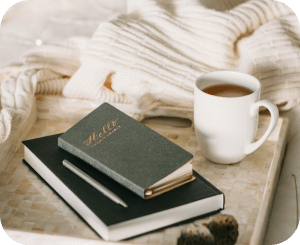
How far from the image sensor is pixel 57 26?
4.59 feet

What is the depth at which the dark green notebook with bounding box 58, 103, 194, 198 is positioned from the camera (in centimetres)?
71

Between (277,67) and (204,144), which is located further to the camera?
(277,67)

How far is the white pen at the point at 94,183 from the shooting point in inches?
27.7

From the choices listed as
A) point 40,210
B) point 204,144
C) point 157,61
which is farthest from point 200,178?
point 157,61

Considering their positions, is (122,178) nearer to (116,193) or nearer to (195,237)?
(116,193)

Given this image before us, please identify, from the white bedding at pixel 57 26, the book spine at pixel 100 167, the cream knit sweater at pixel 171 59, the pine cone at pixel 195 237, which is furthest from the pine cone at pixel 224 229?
the cream knit sweater at pixel 171 59

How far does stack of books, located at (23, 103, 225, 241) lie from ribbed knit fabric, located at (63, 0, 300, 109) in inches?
8.9

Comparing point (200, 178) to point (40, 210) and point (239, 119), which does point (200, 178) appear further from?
point (40, 210)

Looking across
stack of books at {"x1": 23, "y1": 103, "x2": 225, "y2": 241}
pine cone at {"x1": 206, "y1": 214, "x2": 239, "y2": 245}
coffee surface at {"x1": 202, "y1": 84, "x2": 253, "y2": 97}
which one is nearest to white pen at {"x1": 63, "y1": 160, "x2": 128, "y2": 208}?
stack of books at {"x1": 23, "y1": 103, "x2": 225, "y2": 241}

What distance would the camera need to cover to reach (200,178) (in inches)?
30.0

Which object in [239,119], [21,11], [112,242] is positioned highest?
[239,119]

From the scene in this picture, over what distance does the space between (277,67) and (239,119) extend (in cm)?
32

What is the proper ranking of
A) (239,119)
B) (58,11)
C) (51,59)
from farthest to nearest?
(58,11) → (51,59) → (239,119)

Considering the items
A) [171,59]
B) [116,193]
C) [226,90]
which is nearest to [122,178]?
[116,193]
